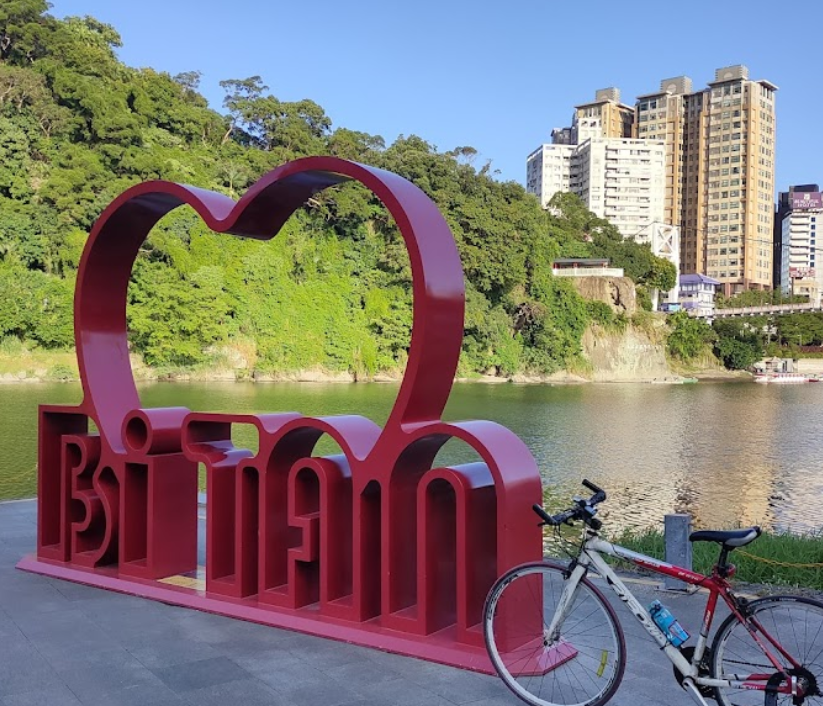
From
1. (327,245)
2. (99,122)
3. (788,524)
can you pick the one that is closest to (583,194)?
(327,245)

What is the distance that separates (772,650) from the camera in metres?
2.60

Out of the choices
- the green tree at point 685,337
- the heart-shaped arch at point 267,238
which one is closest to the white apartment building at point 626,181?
the green tree at point 685,337

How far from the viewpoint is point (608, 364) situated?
49.7 metres

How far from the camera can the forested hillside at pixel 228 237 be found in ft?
109

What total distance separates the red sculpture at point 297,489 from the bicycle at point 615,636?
0.26m

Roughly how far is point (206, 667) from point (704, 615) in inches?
77.2

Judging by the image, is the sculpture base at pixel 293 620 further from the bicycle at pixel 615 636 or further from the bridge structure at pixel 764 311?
the bridge structure at pixel 764 311

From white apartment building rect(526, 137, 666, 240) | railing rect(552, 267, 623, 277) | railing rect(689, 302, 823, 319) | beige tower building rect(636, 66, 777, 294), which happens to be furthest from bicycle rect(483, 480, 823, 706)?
beige tower building rect(636, 66, 777, 294)

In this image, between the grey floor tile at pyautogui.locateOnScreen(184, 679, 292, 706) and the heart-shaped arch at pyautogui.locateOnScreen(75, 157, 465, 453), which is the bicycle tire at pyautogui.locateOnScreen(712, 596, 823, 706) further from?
the heart-shaped arch at pyautogui.locateOnScreen(75, 157, 465, 453)

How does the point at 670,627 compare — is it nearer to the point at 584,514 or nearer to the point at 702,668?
the point at 702,668

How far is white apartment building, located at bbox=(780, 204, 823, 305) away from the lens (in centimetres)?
9681

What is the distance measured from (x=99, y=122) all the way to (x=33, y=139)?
2696mm

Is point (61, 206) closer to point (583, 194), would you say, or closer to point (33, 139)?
point (33, 139)

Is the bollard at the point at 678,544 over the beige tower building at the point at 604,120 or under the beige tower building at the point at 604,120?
under
